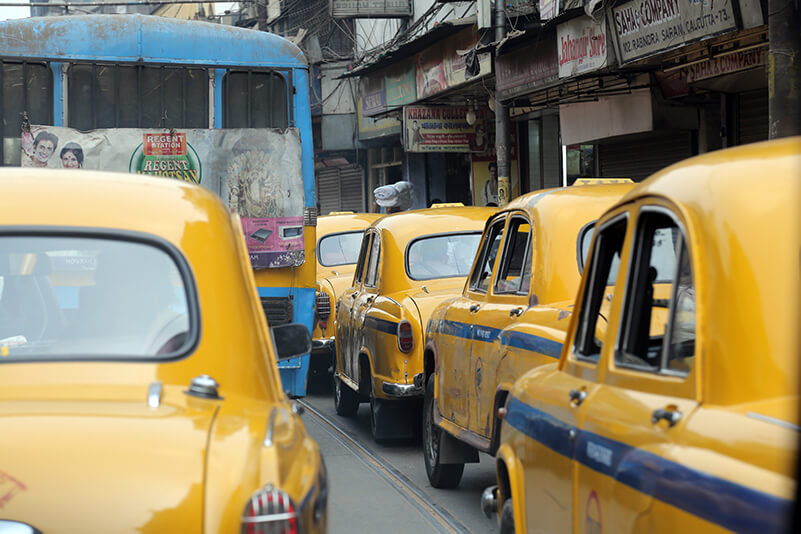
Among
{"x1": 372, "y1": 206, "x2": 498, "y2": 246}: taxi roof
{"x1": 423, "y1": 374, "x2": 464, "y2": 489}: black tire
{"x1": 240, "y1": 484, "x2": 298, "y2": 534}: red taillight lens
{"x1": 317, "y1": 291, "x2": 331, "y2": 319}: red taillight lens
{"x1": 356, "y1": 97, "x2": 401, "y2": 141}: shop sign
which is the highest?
{"x1": 356, "y1": 97, "x2": 401, "y2": 141}: shop sign

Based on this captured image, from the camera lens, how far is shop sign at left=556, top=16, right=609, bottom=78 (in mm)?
14086

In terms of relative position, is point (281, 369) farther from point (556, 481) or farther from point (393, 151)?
point (393, 151)

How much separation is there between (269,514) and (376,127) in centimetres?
2630

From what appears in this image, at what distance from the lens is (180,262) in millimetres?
3469

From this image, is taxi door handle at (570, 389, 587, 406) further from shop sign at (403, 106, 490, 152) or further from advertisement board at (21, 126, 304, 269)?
shop sign at (403, 106, 490, 152)

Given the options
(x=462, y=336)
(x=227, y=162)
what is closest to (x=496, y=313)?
(x=462, y=336)

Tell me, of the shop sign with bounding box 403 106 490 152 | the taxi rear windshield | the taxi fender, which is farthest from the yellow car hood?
the shop sign with bounding box 403 106 490 152

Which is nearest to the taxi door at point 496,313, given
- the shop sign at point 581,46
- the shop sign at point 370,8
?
the shop sign at point 581,46

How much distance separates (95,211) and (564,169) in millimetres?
19110

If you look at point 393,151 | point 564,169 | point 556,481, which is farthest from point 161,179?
point 393,151

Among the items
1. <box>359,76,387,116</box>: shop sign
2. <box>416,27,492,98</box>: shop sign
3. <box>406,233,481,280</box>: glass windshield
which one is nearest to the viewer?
<box>406,233,481,280</box>: glass windshield

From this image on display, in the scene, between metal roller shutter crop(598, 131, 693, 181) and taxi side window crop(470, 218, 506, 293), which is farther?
metal roller shutter crop(598, 131, 693, 181)

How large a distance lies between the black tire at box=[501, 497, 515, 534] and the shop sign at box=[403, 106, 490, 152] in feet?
58.5

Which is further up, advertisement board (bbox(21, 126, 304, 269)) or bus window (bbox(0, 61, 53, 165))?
bus window (bbox(0, 61, 53, 165))
